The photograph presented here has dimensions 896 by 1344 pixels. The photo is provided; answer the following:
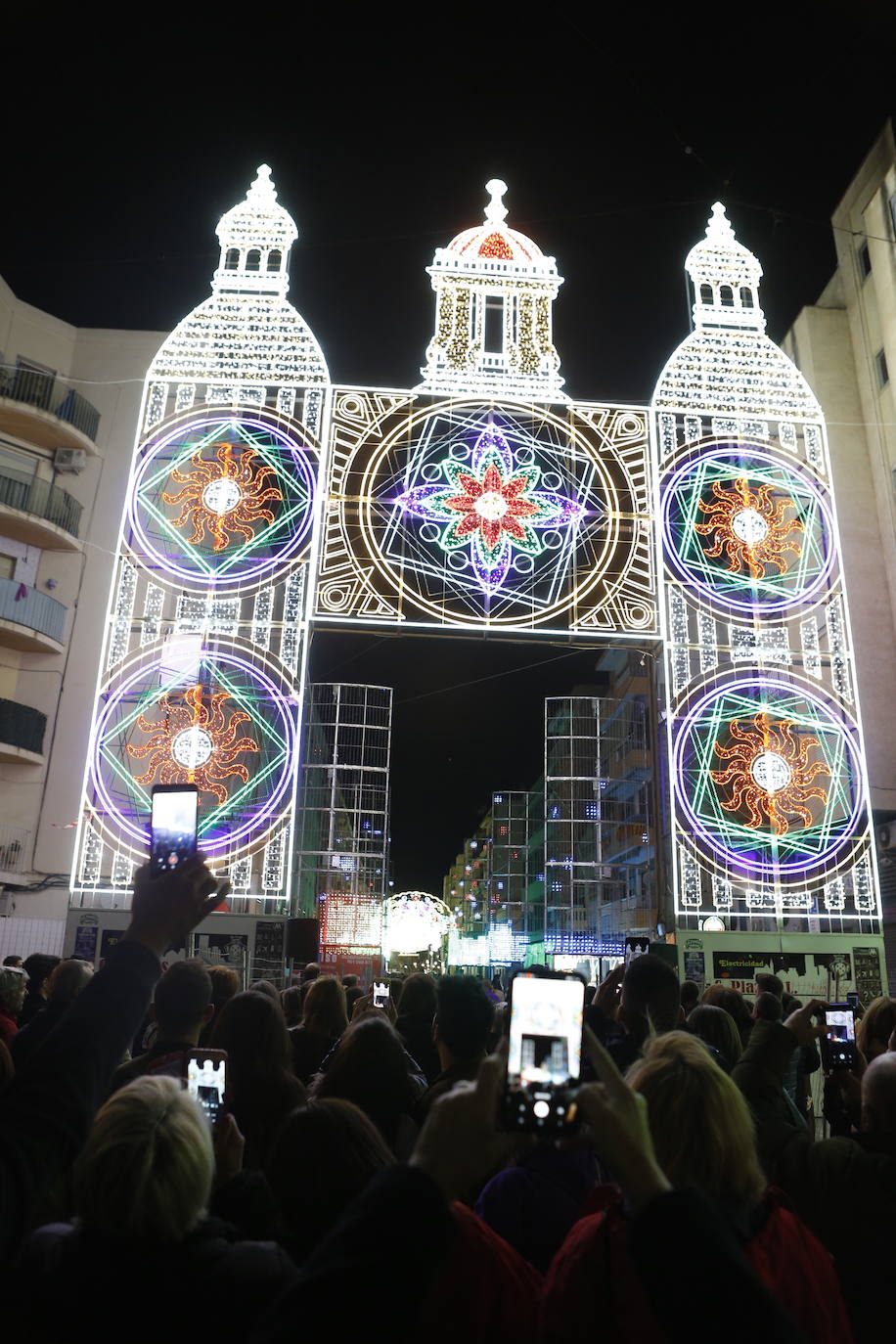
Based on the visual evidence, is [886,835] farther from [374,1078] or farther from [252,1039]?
[252,1039]

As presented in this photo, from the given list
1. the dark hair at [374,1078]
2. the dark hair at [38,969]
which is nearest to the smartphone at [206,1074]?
the dark hair at [374,1078]

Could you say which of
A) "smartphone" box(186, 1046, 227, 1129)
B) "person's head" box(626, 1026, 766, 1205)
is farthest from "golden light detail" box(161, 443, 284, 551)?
"person's head" box(626, 1026, 766, 1205)

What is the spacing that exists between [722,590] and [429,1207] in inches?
655

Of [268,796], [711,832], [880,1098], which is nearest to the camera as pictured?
[880,1098]

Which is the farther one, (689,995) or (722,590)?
(722,590)

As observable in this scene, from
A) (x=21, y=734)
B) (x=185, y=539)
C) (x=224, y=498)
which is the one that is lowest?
(x=21, y=734)

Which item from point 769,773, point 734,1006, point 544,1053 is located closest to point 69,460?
point 769,773

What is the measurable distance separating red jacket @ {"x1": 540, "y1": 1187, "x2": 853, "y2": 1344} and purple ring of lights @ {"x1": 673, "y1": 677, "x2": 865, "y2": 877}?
1392cm

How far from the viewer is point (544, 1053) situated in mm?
1940

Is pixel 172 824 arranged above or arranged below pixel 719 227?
below

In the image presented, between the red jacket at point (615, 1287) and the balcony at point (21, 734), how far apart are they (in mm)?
18046

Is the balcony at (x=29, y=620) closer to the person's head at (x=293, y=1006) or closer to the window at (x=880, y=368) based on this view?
the person's head at (x=293, y=1006)

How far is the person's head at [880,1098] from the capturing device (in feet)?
10.7

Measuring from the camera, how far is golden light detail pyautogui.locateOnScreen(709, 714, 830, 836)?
16.1 metres
